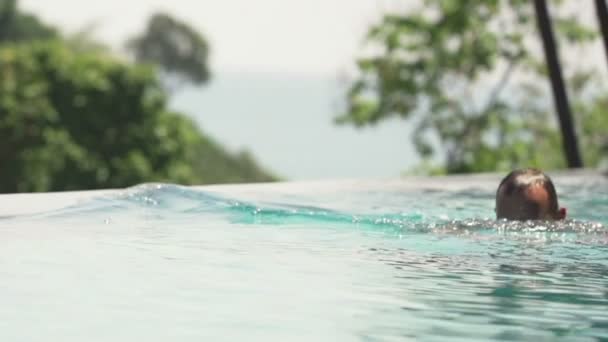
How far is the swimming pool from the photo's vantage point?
3.03m

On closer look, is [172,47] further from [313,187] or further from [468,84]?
[313,187]

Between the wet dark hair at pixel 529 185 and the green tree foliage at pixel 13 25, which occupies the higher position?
the green tree foliage at pixel 13 25

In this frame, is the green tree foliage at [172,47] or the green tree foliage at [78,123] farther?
the green tree foliage at [172,47]

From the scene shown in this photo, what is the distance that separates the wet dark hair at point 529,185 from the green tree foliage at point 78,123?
18.7 meters

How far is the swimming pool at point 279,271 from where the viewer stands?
3.03 meters

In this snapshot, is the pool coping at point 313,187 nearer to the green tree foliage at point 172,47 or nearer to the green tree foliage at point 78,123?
the green tree foliage at point 78,123

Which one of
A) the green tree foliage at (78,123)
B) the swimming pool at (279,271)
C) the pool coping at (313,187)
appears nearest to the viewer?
the swimming pool at (279,271)

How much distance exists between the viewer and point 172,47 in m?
61.3

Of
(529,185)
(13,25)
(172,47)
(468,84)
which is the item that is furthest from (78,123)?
(172,47)

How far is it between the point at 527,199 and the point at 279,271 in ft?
7.52

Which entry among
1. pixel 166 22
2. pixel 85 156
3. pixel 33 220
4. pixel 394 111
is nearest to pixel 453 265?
pixel 33 220

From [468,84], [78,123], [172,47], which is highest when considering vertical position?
[172,47]

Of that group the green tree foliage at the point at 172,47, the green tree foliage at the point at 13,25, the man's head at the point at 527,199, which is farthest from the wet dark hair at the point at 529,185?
the green tree foliage at the point at 172,47

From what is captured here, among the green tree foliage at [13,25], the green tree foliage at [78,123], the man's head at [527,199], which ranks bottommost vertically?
the man's head at [527,199]
